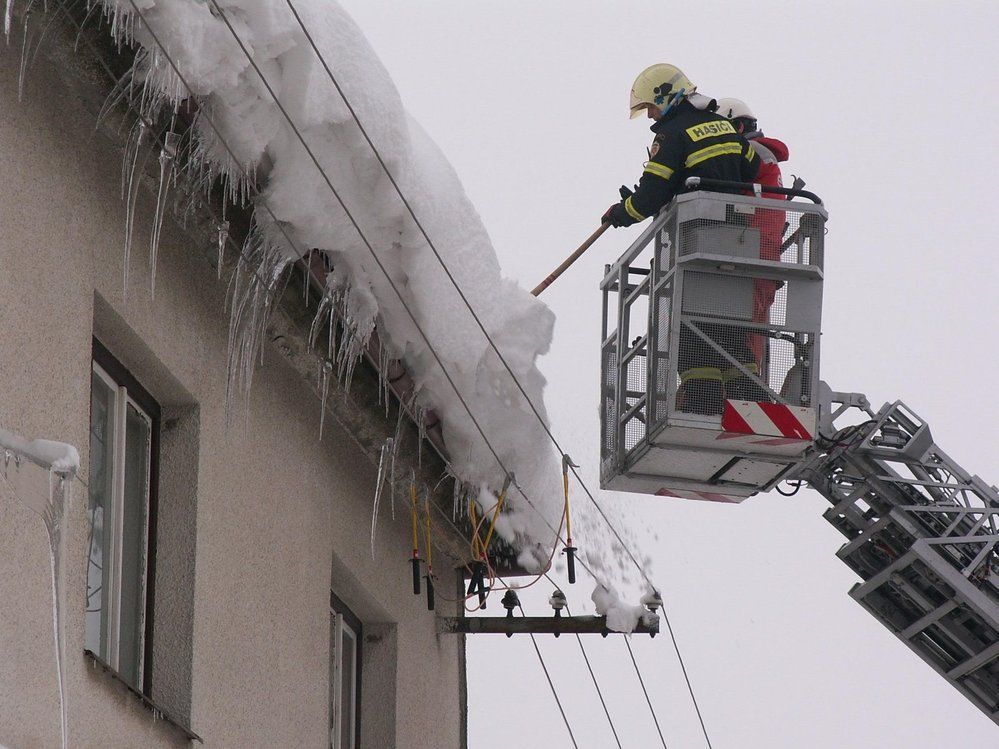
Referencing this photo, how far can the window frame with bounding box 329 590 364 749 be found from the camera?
8773 millimetres

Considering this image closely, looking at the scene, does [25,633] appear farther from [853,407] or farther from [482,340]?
[853,407]

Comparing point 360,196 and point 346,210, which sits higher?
point 360,196

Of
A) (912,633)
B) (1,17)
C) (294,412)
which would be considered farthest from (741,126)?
(1,17)

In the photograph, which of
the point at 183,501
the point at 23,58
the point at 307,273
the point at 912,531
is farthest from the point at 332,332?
the point at 912,531

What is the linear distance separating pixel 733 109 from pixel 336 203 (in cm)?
376

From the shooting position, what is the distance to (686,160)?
9250 mm

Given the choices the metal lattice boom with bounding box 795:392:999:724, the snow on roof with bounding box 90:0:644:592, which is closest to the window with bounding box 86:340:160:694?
the snow on roof with bounding box 90:0:644:592

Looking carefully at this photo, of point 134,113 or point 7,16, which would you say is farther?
point 134,113

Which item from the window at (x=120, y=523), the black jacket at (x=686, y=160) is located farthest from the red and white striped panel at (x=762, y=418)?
the window at (x=120, y=523)

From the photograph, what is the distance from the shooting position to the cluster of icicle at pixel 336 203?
5.86 m

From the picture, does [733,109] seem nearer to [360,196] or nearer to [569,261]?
[569,261]

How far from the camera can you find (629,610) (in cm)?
919

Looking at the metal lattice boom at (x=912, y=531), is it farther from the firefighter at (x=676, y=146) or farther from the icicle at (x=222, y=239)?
the icicle at (x=222, y=239)

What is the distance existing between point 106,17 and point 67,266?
0.78 meters
